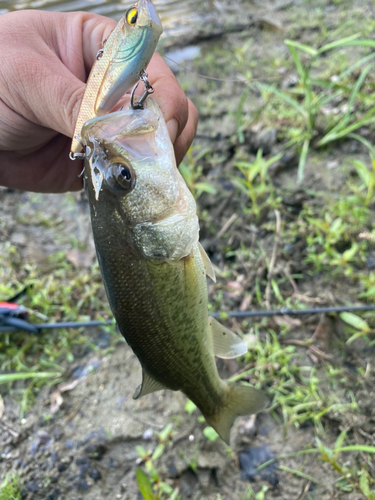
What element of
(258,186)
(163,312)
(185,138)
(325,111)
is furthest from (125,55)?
(325,111)

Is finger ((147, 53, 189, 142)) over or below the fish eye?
over

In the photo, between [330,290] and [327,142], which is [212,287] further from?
[327,142]

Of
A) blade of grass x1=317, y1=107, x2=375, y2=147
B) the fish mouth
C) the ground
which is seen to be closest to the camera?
the fish mouth

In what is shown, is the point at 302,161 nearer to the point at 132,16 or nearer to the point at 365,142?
the point at 365,142

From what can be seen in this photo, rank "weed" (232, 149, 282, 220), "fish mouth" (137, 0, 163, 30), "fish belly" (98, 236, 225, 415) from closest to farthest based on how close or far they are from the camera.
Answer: "fish mouth" (137, 0, 163, 30), "fish belly" (98, 236, 225, 415), "weed" (232, 149, 282, 220)

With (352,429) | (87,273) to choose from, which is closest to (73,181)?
(87,273)

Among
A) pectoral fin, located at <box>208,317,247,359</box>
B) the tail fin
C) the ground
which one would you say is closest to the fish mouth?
pectoral fin, located at <box>208,317,247,359</box>

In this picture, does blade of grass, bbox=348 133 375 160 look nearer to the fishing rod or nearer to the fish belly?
the fishing rod
